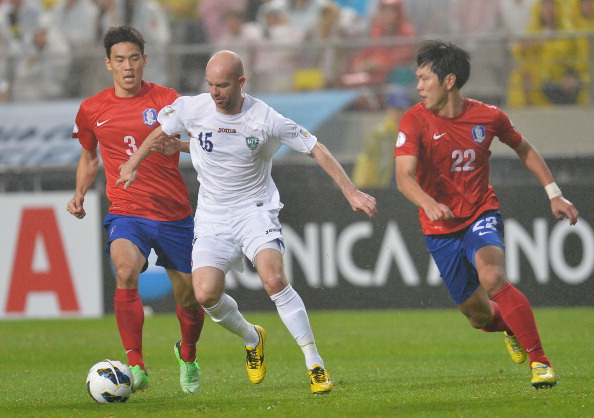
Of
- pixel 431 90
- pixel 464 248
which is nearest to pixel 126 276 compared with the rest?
pixel 464 248

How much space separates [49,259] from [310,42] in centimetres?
509

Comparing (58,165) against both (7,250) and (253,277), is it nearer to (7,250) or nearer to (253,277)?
(7,250)

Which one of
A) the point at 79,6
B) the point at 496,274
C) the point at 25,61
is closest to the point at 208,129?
the point at 496,274

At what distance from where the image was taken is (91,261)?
13062mm

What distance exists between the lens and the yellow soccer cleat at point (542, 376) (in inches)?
261

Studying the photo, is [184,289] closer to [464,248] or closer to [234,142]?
[234,142]

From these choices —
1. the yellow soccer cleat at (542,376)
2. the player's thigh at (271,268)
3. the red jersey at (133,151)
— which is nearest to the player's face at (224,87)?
the red jersey at (133,151)

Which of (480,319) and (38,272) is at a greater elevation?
(480,319)

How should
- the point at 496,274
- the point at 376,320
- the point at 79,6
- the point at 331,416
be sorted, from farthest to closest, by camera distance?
the point at 79,6 < the point at 376,320 < the point at 496,274 < the point at 331,416

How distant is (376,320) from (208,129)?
5.92 m

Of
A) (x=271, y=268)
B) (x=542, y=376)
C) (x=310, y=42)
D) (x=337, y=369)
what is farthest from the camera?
(x=310, y=42)

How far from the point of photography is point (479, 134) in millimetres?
7176

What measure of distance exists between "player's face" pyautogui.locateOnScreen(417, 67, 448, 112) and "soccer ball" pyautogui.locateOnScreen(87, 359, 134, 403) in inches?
109

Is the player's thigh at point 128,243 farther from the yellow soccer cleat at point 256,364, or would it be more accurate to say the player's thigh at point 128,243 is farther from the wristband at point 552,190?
the wristband at point 552,190
